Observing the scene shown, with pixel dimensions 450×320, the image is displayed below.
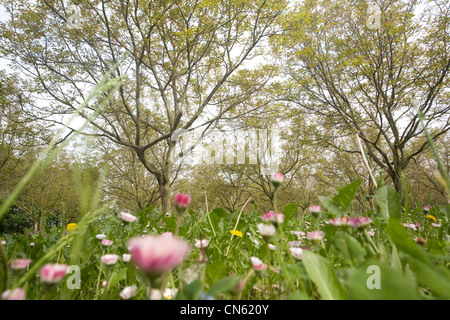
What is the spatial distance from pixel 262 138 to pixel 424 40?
6985mm

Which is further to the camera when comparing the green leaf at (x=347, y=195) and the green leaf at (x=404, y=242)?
the green leaf at (x=347, y=195)

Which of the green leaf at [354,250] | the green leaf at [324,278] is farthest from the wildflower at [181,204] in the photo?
the green leaf at [354,250]

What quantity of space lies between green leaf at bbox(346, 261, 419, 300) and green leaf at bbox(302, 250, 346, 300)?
0.06 metres

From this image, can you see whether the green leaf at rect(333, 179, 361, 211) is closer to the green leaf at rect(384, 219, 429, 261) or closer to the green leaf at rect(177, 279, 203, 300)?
the green leaf at rect(384, 219, 429, 261)

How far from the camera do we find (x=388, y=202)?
2.37 feet

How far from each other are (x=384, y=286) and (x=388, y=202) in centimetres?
43

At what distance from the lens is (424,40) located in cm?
705

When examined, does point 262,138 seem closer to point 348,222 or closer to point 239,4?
point 239,4

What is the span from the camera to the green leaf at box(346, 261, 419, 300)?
14.4 inches

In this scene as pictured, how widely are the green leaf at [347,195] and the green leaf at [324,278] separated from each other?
305mm

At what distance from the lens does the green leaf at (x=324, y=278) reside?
45 cm

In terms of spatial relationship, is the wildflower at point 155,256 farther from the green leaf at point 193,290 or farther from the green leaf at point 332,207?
the green leaf at point 332,207
